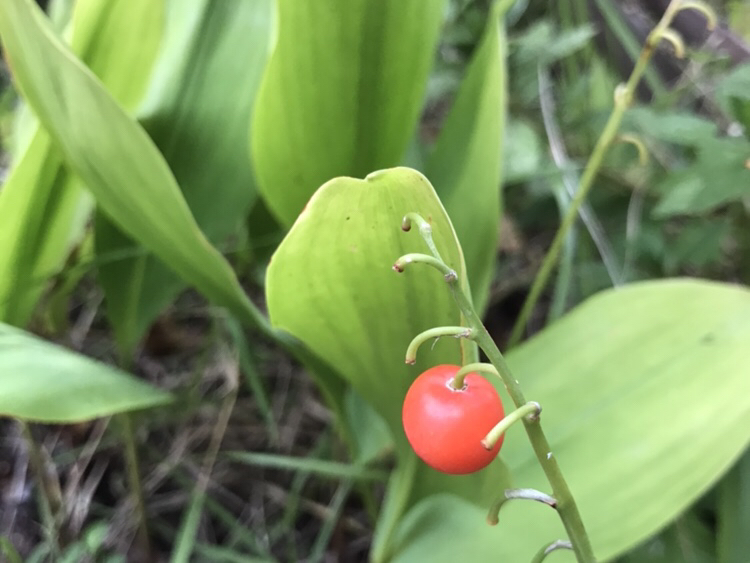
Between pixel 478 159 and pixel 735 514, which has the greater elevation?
pixel 478 159

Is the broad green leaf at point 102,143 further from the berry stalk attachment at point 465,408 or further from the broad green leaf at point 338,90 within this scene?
the berry stalk attachment at point 465,408

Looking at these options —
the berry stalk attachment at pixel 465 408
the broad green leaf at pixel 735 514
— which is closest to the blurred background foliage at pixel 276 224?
the broad green leaf at pixel 735 514

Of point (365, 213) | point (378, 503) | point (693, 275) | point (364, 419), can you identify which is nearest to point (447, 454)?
point (365, 213)

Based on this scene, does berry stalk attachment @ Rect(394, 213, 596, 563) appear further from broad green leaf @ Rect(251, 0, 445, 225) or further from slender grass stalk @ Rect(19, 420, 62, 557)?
slender grass stalk @ Rect(19, 420, 62, 557)

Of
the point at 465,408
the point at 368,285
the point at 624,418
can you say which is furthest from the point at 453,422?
the point at 624,418

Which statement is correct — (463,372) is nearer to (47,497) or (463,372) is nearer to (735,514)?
(735,514)

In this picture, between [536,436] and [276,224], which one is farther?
[276,224]
